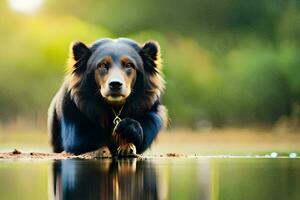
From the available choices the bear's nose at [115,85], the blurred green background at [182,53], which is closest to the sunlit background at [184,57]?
the blurred green background at [182,53]

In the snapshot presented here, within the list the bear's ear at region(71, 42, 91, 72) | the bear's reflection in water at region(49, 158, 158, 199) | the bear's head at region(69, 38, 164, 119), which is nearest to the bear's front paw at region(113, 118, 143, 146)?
the bear's head at region(69, 38, 164, 119)

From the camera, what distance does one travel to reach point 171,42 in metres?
6.36

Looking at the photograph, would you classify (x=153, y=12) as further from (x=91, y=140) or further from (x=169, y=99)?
(x=91, y=140)

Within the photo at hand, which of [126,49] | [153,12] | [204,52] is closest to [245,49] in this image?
[204,52]

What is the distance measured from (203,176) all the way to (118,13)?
2.79 metres

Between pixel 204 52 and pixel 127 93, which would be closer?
pixel 127 93

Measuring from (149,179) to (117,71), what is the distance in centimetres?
154

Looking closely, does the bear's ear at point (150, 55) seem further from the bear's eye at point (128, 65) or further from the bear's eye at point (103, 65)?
the bear's eye at point (103, 65)

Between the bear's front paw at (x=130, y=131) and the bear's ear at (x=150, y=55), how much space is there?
387 millimetres

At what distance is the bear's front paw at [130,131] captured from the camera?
4957 millimetres

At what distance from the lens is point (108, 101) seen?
511 cm

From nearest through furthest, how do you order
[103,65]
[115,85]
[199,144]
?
[115,85], [103,65], [199,144]

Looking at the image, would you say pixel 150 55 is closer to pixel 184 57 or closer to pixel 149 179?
pixel 184 57

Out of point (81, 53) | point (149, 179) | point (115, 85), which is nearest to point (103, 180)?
point (149, 179)
